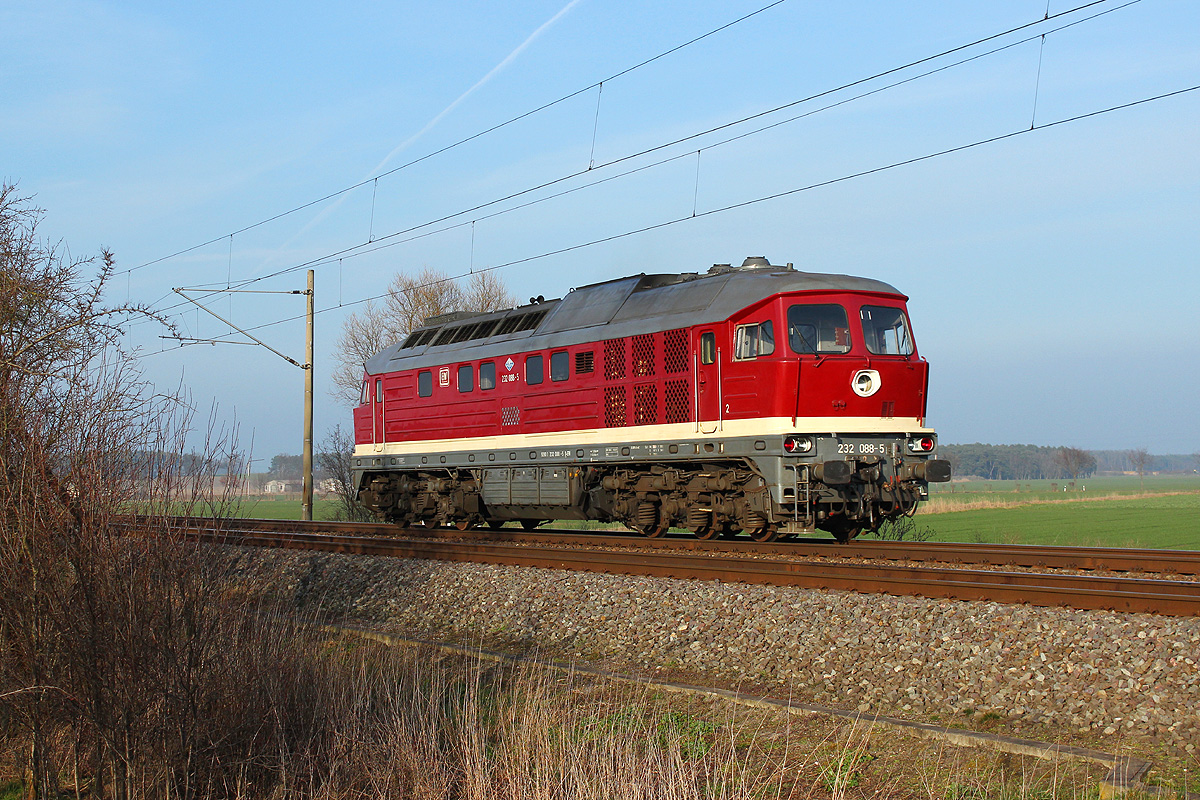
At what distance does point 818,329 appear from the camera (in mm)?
14359

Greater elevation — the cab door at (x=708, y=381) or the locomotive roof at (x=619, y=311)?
the locomotive roof at (x=619, y=311)

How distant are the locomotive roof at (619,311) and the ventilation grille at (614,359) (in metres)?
0.15

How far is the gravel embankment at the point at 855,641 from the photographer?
7168 mm

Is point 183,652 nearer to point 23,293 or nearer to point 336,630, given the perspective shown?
point 336,630

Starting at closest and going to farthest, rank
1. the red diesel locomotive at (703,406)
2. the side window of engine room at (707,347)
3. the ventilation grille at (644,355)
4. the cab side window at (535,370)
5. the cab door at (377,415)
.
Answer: the red diesel locomotive at (703,406) → the side window of engine room at (707,347) → the ventilation grille at (644,355) → the cab side window at (535,370) → the cab door at (377,415)

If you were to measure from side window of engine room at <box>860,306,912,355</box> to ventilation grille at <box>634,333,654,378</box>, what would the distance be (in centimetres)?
326

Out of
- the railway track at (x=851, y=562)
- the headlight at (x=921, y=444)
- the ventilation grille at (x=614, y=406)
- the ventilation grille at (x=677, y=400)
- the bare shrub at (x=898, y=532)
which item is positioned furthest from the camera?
the bare shrub at (x=898, y=532)

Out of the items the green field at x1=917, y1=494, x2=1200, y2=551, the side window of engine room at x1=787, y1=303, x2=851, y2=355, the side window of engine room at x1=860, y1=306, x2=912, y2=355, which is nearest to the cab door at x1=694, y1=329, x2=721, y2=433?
the side window of engine room at x1=787, y1=303, x2=851, y2=355

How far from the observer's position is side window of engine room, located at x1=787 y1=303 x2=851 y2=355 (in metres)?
14.1

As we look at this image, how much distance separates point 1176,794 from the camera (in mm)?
5492

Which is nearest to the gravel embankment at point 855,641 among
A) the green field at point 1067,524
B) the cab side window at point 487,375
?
the cab side window at point 487,375

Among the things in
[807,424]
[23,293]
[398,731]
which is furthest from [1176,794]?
[23,293]

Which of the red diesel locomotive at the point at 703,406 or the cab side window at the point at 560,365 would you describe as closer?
the red diesel locomotive at the point at 703,406

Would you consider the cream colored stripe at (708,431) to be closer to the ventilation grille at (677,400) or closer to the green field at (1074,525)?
the ventilation grille at (677,400)
